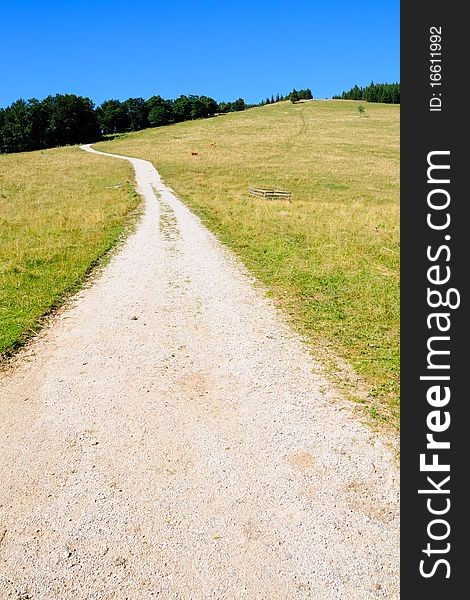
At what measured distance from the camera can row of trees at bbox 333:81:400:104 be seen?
142m

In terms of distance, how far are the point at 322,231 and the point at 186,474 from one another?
14.4 metres

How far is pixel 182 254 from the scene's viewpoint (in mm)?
14539

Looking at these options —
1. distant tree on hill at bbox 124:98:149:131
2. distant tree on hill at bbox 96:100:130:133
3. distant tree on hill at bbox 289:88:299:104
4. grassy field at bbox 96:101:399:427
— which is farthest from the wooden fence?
distant tree on hill at bbox 289:88:299:104

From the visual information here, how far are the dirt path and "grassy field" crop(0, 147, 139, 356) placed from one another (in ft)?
5.40

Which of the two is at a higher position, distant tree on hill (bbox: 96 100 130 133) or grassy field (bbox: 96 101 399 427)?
distant tree on hill (bbox: 96 100 130 133)

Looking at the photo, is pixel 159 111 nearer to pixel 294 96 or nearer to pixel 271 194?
pixel 294 96

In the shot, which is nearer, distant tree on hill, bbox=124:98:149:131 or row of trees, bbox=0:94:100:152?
row of trees, bbox=0:94:100:152

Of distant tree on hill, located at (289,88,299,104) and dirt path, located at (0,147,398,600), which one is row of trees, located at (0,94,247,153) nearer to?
distant tree on hill, located at (289,88,299,104)

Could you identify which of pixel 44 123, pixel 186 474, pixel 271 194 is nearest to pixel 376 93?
pixel 44 123

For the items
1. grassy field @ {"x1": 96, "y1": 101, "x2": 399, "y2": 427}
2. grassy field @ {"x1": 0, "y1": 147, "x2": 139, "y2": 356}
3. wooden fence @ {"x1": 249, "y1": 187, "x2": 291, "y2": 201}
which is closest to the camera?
grassy field @ {"x1": 96, "y1": 101, "x2": 399, "y2": 427}

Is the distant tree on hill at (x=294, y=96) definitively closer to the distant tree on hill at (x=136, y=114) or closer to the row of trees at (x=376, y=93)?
the row of trees at (x=376, y=93)

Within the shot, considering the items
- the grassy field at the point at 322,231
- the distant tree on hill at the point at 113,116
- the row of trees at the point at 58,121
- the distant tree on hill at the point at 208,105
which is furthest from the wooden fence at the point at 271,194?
the distant tree on hill at the point at 208,105

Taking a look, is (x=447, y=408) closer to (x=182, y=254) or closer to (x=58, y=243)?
(x=182, y=254)

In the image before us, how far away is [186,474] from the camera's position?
4.71 metres
